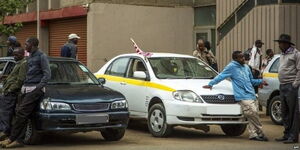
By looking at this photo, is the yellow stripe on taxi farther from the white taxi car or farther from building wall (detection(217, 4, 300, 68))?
building wall (detection(217, 4, 300, 68))

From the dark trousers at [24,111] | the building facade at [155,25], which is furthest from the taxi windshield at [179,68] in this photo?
the building facade at [155,25]

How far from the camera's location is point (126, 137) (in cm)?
1178

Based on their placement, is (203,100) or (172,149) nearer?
(172,149)

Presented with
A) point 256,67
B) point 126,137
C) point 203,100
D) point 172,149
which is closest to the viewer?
point 172,149

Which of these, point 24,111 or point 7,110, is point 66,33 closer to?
point 7,110

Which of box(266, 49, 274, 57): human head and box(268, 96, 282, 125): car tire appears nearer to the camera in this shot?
box(268, 96, 282, 125): car tire

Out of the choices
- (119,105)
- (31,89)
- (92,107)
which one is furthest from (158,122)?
(31,89)

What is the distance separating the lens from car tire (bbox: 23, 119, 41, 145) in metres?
10.2

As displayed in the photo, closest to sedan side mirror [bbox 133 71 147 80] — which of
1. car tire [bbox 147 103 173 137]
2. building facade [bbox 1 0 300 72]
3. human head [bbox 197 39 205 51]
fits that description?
car tire [bbox 147 103 173 137]

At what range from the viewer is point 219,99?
11.1 m

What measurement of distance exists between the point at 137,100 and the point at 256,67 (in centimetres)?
438

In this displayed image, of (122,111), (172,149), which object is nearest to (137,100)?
(122,111)

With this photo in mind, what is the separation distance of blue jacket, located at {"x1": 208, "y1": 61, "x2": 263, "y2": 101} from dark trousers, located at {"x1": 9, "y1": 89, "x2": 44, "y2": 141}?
10.5 ft

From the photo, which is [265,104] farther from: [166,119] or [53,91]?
[53,91]
